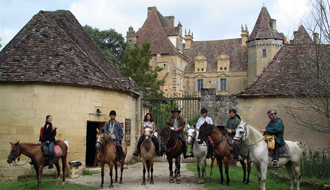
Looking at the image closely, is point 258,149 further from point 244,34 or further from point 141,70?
point 244,34

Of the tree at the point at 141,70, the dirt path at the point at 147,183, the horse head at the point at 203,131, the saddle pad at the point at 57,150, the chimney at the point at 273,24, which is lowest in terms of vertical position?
the dirt path at the point at 147,183

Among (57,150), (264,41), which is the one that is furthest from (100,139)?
(264,41)

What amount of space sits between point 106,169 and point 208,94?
6090mm

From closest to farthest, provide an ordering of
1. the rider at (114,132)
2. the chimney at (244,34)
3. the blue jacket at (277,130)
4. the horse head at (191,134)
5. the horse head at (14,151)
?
the blue jacket at (277,130)
the horse head at (14,151)
the horse head at (191,134)
the rider at (114,132)
the chimney at (244,34)

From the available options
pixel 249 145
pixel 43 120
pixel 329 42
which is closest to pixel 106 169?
pixel 43 120

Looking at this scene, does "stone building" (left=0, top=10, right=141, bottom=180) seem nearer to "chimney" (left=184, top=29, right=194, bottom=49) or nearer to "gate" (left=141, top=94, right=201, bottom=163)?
"gate" (left=141, top=94, right=201, bottom=163)

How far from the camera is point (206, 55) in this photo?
6531 centimetres

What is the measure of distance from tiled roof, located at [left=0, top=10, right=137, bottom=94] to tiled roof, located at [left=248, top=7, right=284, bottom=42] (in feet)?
137

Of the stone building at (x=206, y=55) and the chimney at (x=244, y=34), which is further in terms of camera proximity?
the chimney at (x=244, y=34)

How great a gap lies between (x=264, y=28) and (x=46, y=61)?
46154mm

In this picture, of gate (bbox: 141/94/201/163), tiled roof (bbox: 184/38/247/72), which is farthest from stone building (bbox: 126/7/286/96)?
gate (bbox: 141/94/201/163)

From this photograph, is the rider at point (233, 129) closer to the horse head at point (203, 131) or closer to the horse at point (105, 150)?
the horse head at point (203, 131)

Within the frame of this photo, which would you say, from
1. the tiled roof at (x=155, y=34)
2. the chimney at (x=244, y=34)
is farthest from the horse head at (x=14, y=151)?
the chimney at (x=244, y=34)

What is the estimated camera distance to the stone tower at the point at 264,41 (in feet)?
177
